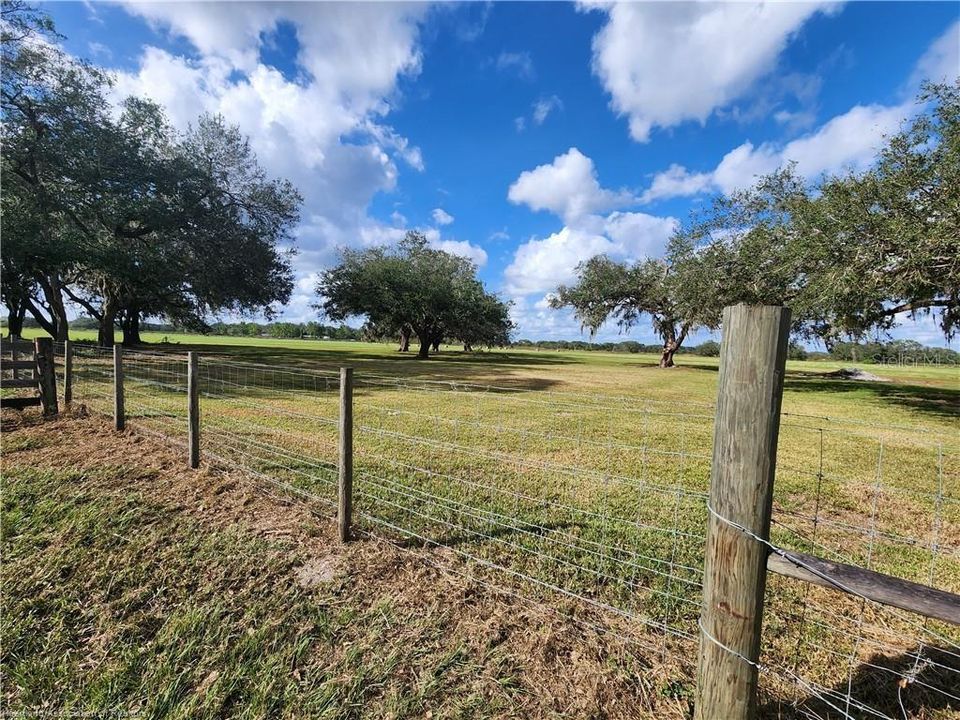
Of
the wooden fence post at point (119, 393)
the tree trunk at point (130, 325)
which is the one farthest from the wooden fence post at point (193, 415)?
the tree trunk at point (130, 325)

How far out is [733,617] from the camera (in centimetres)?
157

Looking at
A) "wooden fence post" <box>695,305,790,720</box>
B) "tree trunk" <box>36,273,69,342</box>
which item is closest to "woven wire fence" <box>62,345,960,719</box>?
"wooden fence post" <box>695,305,790,720</box>

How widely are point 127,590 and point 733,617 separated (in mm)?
3284

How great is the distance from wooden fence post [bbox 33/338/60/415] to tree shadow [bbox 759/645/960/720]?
9.14 m

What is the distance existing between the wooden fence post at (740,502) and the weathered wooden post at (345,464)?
8.28 ft

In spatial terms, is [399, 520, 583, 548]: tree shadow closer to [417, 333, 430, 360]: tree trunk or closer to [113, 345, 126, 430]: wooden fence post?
[113, 345, 126, 430]: wooden fence post

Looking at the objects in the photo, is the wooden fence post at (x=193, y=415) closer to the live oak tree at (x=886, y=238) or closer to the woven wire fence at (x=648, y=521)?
the woven wire fence at (x=648, y=521)

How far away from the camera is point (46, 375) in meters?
6.65

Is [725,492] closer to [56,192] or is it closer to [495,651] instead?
[495,651]

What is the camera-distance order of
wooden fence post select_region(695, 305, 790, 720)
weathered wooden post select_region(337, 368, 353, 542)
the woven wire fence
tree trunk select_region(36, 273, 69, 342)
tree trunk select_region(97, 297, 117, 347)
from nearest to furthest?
wooden fence post select_region(695, 305, 790, 720)
the woven wire fence
weathered wooden post select_region(337, 368, 353, 542)
tree trunk select_region(36, 273, 69, 342)
tree trunk select_region(97, 297, 117, 347)

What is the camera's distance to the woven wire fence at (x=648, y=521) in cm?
232

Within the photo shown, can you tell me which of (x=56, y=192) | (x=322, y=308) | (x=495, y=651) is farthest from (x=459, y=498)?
(x=322, y=308)

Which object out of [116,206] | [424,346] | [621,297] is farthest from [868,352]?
[116,206]

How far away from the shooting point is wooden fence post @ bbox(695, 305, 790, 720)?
1.49 m
